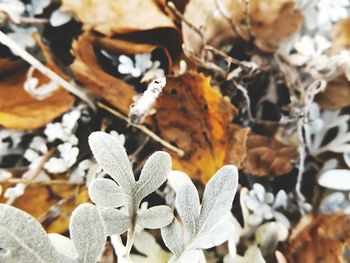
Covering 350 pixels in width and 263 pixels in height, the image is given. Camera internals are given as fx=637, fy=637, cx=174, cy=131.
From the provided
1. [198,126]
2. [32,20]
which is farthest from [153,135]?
[32,20]

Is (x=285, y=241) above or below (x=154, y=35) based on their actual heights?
below

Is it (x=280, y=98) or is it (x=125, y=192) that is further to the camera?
(x=280, y=98)

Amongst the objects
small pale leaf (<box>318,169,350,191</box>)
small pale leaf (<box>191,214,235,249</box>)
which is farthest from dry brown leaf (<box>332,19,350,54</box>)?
small pale leaf (<box>191,214,235,249</box>)

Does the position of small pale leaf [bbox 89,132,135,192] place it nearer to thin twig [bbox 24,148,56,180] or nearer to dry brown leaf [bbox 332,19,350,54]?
thin twig [bbox 24,148,56,180]

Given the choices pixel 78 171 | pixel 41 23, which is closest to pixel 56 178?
pixel 78 171

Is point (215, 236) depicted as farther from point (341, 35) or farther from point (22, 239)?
point (341, 35)

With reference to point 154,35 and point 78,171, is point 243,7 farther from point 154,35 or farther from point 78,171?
point 78,171
